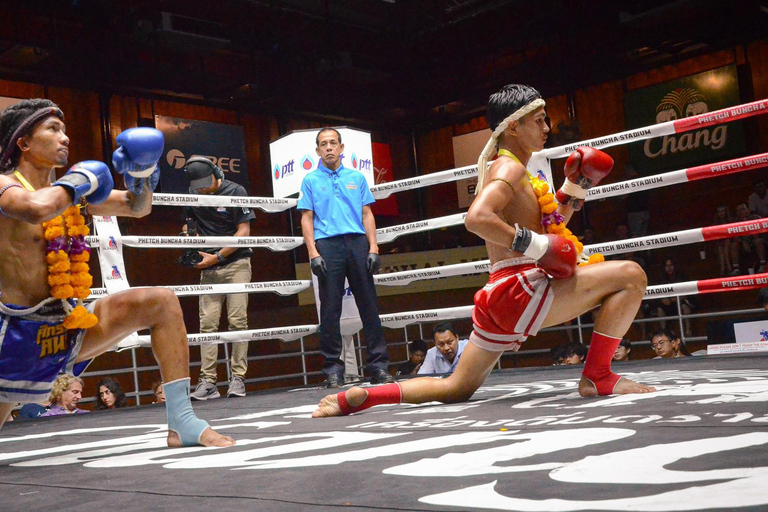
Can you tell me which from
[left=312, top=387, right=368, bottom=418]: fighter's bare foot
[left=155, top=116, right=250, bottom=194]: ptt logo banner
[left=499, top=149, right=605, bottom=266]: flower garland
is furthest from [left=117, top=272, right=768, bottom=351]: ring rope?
[left=155, top=116, right=250, bottom=194]: ptt logo banner

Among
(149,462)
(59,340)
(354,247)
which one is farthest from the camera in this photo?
(354,247)

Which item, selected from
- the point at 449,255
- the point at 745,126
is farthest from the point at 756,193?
the point at 449,255

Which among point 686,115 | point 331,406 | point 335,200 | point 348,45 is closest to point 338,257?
point 335,200

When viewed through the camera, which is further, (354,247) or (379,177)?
(379,177)

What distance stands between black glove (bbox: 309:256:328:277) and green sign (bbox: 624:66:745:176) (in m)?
9.30

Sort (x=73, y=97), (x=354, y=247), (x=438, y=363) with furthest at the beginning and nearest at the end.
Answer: (x=73, y=97), (x=438, y=363), (x=354, y=247)

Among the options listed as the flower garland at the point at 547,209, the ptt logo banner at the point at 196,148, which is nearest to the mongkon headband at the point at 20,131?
the flower garland at the point at 547,209

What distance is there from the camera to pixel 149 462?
1.73 m

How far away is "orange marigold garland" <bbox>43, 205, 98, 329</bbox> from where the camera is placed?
6.63 ft

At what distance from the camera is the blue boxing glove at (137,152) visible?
6.62 ft

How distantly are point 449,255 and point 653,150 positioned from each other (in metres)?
3.95

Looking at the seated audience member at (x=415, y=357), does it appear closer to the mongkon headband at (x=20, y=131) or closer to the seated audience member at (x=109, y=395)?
the seated audience member at (x=109, y=395)

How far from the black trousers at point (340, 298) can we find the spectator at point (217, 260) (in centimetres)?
51

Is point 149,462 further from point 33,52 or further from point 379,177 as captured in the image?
point 379,177
